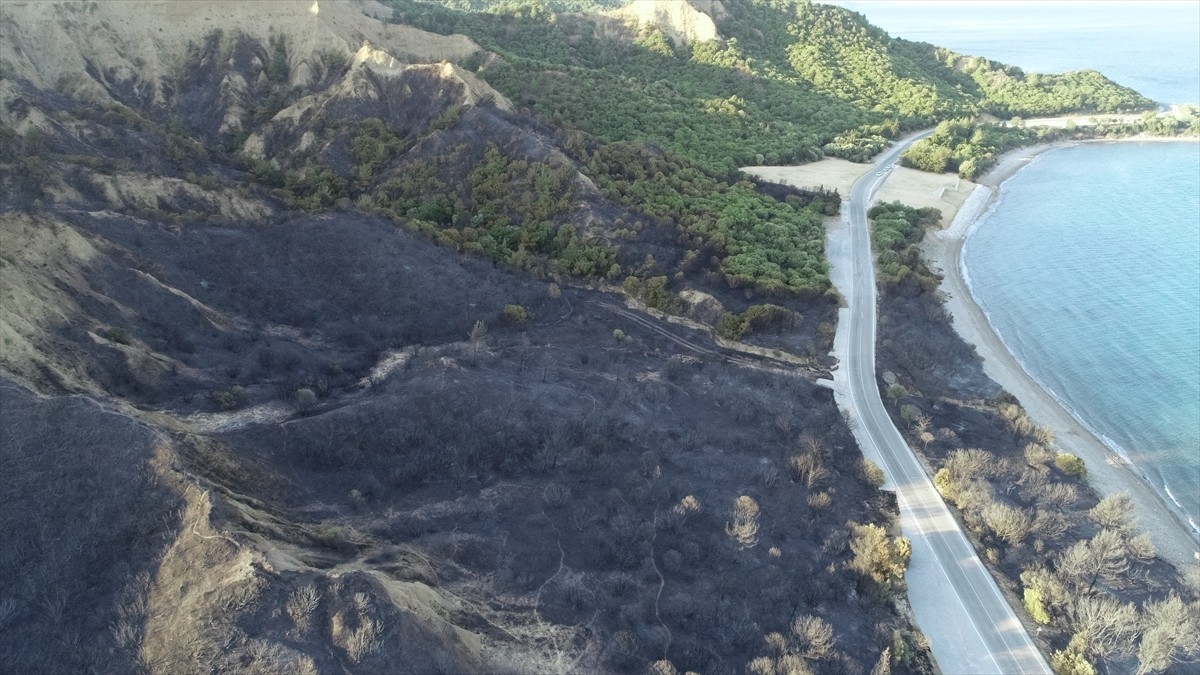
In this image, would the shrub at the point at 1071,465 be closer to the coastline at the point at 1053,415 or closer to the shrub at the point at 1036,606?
the coastline at the point at 1053,415

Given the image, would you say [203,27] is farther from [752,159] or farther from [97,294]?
[752,159]

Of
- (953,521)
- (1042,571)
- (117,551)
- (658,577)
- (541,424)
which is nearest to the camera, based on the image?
(117,551)

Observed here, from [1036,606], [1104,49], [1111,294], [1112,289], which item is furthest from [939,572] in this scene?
[1104,49]

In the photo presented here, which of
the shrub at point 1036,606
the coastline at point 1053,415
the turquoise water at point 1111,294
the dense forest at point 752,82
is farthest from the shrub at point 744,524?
the dense forest at point 752,82

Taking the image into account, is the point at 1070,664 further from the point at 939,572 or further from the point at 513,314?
the point at 513,314

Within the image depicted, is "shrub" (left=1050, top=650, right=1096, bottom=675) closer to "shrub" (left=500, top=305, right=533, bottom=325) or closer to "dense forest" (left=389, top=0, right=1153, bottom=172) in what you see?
"shrub" (left=500, top=305, right=533, bottom=325)

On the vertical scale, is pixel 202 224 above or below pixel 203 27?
below

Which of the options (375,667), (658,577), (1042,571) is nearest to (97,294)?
(375,667)

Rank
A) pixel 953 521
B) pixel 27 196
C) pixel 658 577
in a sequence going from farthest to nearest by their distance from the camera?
pixel 27 196 < pixel 953 521 < pixel 658 577

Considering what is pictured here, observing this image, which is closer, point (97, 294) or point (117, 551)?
point (117, 551)
